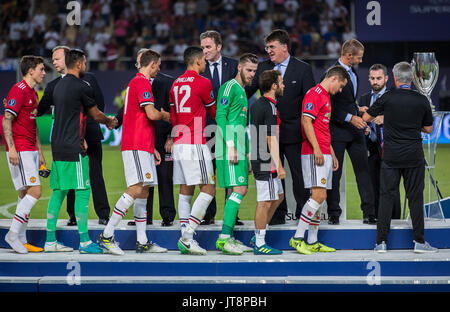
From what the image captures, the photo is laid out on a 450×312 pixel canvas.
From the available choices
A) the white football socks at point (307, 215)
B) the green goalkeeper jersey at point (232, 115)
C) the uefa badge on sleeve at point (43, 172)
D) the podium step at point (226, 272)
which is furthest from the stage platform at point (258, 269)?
the green goalkeeper jersey at point (232, 115)

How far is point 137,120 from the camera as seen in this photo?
623cm

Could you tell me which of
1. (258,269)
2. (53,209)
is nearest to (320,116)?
(258,269)

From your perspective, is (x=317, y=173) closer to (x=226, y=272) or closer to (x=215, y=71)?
(x=226, y=272)

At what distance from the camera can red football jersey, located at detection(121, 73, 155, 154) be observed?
20.3 ft

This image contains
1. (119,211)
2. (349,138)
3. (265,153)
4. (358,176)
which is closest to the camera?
(119,211)

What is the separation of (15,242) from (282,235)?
256cm

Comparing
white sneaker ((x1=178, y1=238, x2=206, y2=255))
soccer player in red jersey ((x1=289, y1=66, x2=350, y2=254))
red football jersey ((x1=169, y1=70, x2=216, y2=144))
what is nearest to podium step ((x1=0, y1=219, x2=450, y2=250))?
soccer player in red jersey ((x1=289, y1=66, x2=350, y2=254))

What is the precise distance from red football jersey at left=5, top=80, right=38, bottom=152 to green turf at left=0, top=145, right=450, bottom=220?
245 cm

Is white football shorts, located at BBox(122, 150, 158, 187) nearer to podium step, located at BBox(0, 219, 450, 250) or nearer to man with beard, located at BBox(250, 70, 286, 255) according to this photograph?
podium step, located at BBox(0, 219, 450, 250)

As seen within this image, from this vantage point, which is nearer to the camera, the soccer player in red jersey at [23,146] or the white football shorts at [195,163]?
the white football shorts at [195,163]

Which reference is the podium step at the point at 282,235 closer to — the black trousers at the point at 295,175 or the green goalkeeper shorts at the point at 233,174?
the black trousers at the point at 295,175

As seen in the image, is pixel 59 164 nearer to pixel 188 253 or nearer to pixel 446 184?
pixel 188 253

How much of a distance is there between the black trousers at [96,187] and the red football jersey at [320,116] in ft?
7.21

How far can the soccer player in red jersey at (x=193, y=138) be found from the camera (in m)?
6.22
